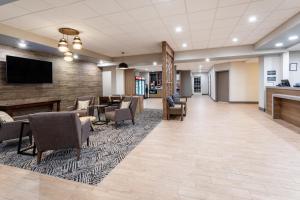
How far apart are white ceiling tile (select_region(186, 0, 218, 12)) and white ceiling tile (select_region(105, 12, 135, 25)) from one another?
141cm

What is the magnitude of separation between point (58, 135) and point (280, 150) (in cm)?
403

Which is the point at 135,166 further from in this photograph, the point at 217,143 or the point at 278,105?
the point at 278,105

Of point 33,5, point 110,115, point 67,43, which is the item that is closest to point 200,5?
point 33,5

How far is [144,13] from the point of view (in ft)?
11.9

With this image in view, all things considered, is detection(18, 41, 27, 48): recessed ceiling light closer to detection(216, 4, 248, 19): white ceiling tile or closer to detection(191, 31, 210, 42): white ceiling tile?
detection(191, 31, 210, 42): white ceiling tile

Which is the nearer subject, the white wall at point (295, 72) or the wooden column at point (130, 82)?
the white wall at point (295, 72)

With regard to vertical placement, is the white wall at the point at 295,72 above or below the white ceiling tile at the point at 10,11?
below

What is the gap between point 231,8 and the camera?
3500mm

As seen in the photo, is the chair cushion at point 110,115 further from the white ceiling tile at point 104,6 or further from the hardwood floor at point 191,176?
the white ceiling tile at point 104,6

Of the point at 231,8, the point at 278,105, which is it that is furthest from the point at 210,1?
the point at 278,105

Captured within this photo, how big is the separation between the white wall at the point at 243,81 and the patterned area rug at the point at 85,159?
8286 mm

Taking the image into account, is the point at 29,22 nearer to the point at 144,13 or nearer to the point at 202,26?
the point at 144,13

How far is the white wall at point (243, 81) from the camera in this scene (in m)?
9.70

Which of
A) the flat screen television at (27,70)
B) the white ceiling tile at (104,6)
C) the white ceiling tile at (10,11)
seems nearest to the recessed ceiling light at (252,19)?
the white ceiling tile at (104,6)
